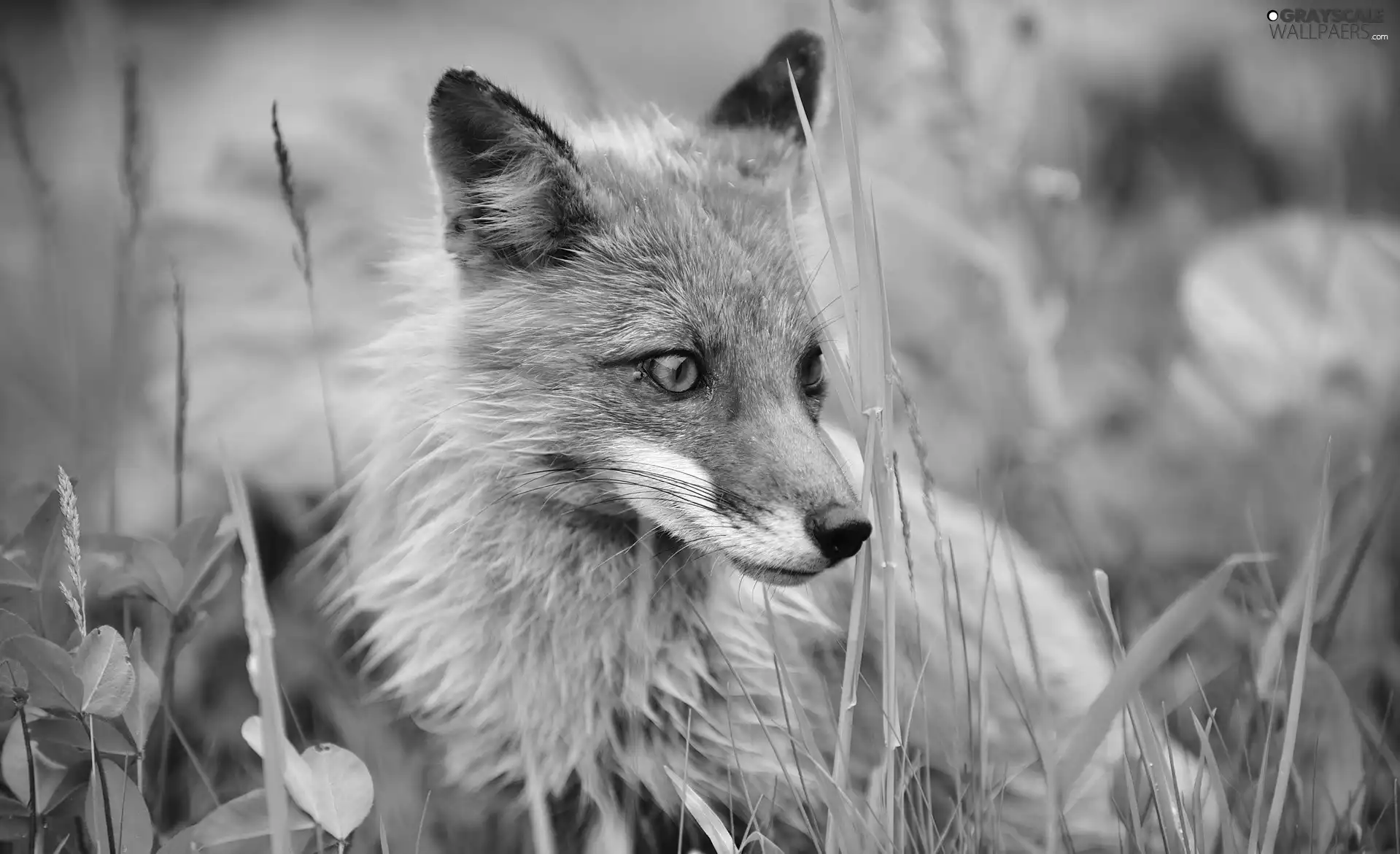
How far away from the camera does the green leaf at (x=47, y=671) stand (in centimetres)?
156

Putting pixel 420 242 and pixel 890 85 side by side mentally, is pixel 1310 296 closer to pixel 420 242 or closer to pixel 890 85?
pixel 890 85

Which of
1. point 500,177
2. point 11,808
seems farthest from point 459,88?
point 11,808

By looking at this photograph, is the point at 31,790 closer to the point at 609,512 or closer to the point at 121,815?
the point at 121,815

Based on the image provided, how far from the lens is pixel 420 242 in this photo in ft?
8.12

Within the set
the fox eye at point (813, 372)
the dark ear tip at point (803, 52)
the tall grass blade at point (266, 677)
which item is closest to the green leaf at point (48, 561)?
the tall grass blade at point (266, 677)

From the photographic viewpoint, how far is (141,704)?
1.72 m

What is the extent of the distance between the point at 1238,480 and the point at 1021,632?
1.64 meters

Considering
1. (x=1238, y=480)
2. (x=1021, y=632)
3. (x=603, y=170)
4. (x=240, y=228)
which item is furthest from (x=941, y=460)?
(x=240, y=228)

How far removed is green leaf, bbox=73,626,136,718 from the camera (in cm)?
162

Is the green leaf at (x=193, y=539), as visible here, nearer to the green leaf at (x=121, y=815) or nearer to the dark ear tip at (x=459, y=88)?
the green leaf at (x=121, y=815)

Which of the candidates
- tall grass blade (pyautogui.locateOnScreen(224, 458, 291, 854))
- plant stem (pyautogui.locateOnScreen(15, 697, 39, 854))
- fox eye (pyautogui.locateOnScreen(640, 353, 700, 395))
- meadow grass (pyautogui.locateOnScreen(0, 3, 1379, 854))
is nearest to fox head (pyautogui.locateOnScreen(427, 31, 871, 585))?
fox eye (pyautogui.locateOnScreen(640, 353, 700, 395))

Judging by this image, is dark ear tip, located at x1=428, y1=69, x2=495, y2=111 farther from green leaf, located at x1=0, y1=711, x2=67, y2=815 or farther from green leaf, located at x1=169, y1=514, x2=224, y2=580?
green leaf, located at x1=0, y1=711, x2=67, y2=815

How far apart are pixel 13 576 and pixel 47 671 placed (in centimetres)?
30

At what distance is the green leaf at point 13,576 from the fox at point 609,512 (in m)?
0.64
